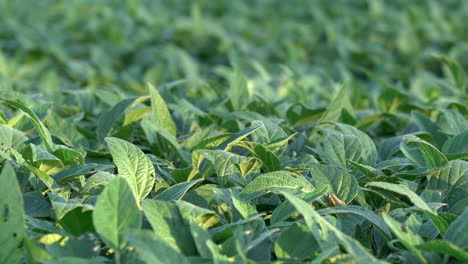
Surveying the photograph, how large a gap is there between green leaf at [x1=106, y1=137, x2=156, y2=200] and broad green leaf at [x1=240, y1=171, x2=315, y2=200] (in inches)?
8.7

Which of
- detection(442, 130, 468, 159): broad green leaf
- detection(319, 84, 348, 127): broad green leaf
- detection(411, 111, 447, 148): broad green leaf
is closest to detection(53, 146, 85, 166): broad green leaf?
detection(319, 84, 348, 127): broad green leaf

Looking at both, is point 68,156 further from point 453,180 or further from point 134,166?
point 453,180

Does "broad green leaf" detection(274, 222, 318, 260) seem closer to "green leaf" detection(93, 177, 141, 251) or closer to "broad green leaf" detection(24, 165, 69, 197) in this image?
"green leaf" detection(93, 177, 141, 251)

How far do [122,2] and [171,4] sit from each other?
1.61 feet

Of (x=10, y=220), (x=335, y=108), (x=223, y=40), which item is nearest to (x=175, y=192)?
(x=10, y=220)

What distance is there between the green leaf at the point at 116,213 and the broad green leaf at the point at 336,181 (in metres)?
0.45

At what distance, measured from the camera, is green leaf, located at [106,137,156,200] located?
1356 mm

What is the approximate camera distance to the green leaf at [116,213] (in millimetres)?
1125

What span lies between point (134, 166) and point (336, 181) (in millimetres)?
469

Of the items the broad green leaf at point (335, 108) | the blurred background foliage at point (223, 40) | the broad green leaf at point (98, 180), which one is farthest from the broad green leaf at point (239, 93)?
the blurred background foliage at point (223, 40)

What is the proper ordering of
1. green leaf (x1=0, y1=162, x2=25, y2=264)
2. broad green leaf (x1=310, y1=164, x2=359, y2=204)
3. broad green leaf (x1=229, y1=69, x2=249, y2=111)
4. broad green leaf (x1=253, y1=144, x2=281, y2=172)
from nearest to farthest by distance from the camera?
green leaf (x1=0, y1=162, x2=25, y2=264) < broad green leaf (x1=310, y1=164, x2=359, y2=204) < broad green leaf (x1=253, y1=144, x2=281, y2=172) < broad green leaf (x1=229, y1=69, x2=249, y2=111)

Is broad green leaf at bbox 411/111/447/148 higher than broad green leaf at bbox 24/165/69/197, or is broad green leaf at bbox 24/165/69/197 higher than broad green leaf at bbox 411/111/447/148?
broad green leaf at bbox 24/165/69/197

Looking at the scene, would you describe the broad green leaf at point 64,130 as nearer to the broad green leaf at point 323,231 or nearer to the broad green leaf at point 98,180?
the broad green leaf at point 98,180

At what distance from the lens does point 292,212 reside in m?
1.26
